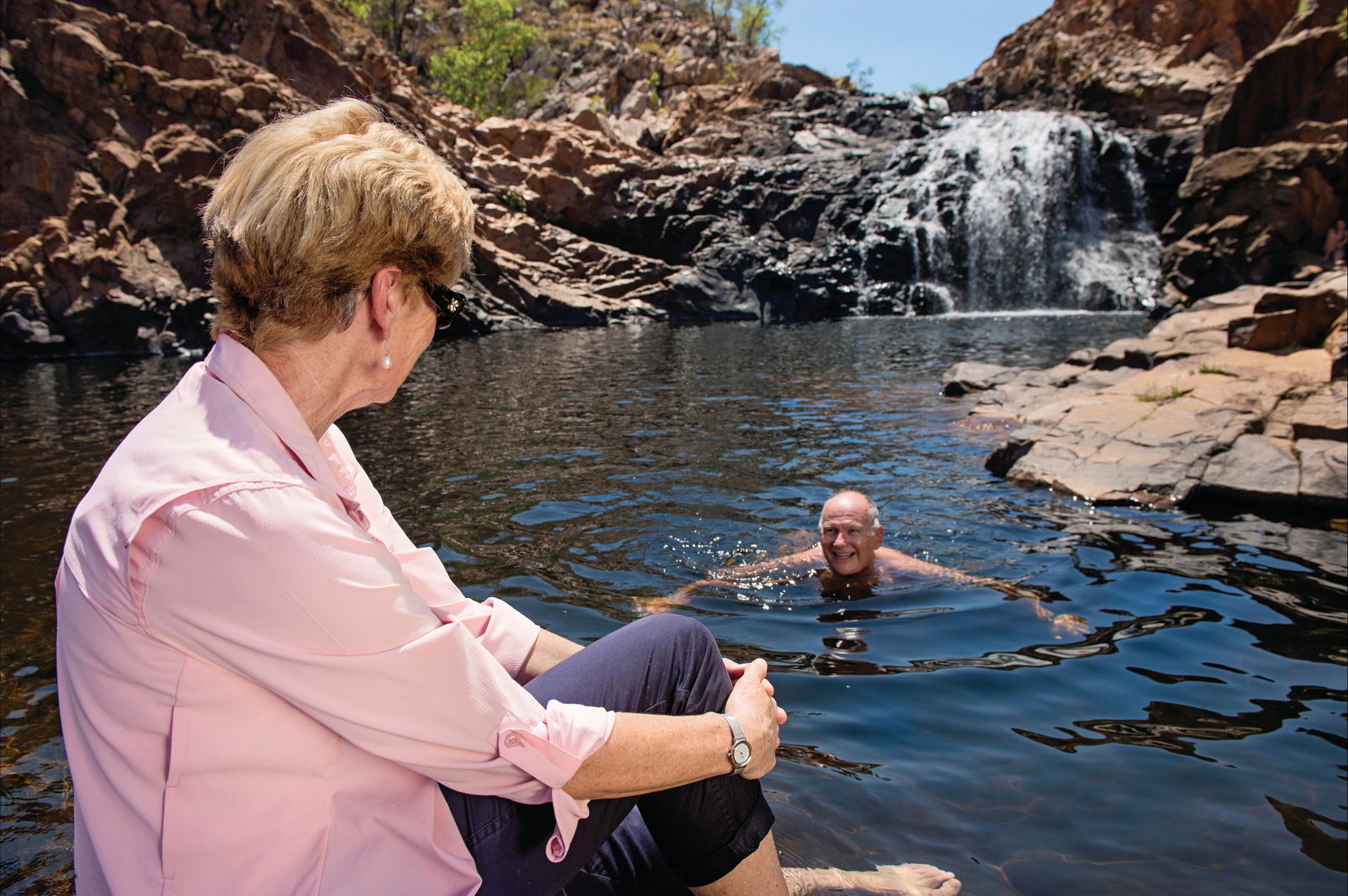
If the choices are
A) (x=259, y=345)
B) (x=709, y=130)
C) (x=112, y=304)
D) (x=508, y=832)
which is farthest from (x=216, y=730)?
(x=709, y=130)

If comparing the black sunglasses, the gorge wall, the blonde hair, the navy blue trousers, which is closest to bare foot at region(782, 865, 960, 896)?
the navy blue trousers

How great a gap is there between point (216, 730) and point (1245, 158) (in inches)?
1180

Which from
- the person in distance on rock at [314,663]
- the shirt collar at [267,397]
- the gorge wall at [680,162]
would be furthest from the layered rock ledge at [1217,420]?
the gorge wall at [680,162]

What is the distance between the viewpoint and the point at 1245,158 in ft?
82.0

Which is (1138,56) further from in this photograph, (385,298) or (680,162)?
(385,298)

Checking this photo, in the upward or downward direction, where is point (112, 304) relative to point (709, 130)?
downward

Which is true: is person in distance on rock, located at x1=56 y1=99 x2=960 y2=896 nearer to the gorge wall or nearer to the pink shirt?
the pink shirt

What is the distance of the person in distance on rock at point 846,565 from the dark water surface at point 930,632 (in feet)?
0.57

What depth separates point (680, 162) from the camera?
41031 mm

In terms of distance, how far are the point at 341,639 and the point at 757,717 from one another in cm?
100

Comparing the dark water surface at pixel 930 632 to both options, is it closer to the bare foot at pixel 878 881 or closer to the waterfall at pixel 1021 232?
the bare foot at pixel 878 881

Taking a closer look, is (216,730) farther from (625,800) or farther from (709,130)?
(709,130)

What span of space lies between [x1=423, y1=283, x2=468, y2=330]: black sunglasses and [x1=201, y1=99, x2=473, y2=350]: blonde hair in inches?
4.2

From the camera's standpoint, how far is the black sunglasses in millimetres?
1902
